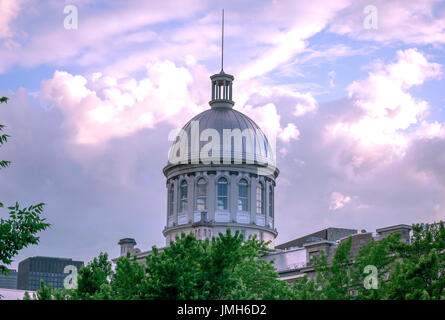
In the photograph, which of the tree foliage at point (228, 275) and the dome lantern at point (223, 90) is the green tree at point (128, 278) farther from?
the dome lantern at point (223, 90)

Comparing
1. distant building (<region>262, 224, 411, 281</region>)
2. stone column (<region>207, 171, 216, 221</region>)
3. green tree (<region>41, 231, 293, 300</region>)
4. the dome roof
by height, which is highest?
the dome roof

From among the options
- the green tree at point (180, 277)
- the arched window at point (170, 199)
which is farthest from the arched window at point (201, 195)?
the green tree at point (180, 277)

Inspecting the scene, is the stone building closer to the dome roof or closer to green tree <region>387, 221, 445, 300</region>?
the dome roof

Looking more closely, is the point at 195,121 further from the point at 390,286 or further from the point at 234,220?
the point at 390,286

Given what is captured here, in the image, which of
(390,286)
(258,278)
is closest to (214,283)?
(390,286)

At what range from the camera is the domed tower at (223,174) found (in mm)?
97250

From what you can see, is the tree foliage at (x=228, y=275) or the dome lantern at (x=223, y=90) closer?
the tree foliage at (x=228, y=275)

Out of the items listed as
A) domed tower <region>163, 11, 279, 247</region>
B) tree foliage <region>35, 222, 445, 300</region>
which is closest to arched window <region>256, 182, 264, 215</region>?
domed tower <region>163, 11, 279, 247</region>

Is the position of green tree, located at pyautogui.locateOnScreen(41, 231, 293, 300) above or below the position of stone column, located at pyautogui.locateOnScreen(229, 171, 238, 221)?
below

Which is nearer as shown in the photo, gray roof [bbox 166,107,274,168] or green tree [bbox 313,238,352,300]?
green tree [bbox 313,238,352,300]

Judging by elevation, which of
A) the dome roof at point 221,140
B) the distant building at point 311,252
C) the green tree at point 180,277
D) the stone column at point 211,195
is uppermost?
the dome roof at point 221,140

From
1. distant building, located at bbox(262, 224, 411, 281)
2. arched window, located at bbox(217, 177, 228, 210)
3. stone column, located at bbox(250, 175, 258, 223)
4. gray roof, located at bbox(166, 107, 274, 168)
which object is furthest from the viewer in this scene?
stone column, located at bbox(250, 175, 258, 223)

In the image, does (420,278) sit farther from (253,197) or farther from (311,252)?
(253,197)

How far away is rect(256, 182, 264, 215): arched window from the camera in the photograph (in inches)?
3917
